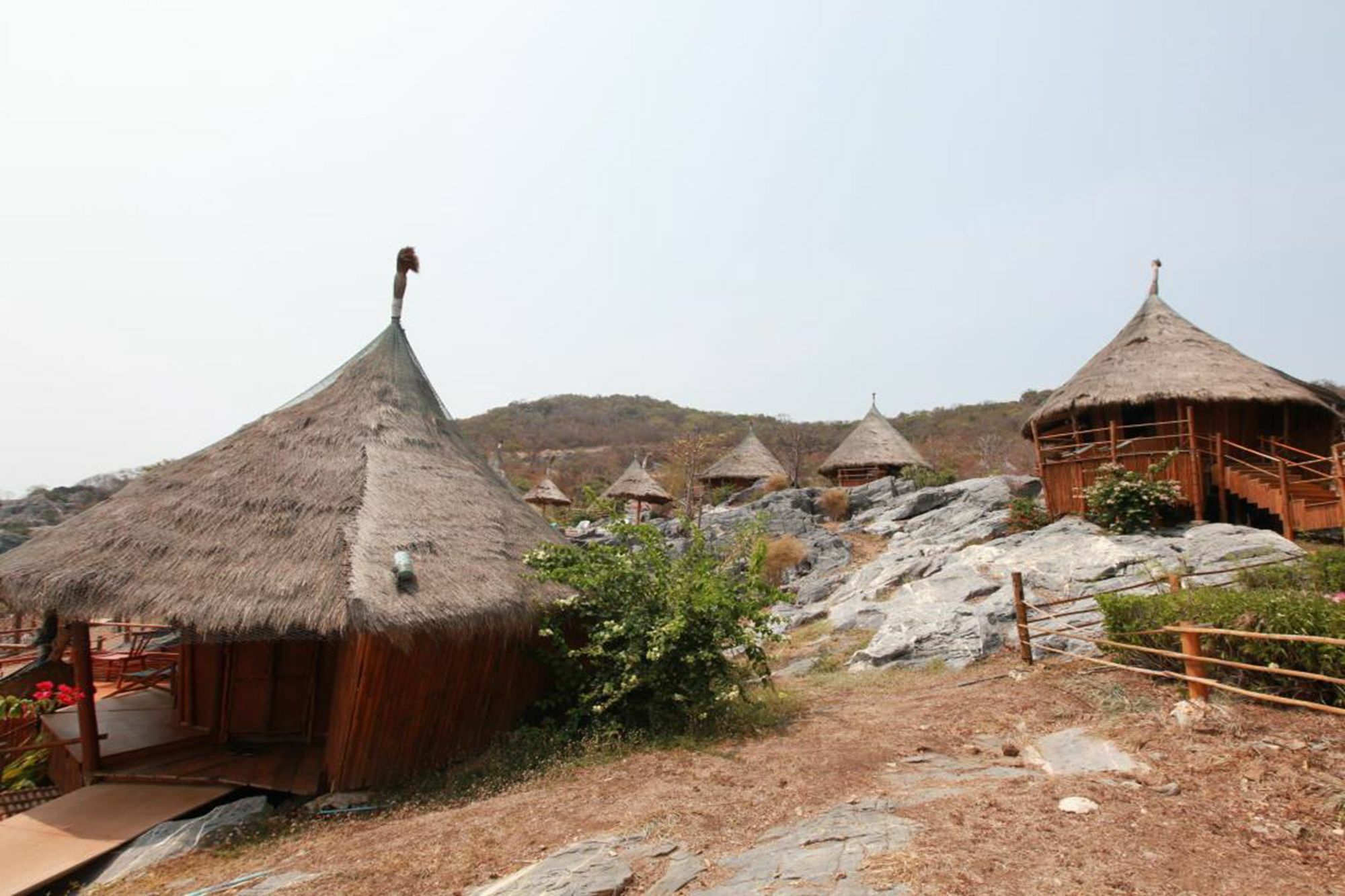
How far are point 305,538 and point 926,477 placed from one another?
1942 centimetres

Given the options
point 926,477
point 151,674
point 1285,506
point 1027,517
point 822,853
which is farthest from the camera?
point 926,477

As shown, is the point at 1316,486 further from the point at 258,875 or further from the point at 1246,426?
the point at 258,875

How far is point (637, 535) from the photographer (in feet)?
24.5

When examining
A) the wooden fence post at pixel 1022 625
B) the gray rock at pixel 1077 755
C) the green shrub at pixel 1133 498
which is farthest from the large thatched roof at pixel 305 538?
the green shrub at pixel 1133 498

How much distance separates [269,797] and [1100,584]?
402 inches

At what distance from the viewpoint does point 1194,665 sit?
5.52m

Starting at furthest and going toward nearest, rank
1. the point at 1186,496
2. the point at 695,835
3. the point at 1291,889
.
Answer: the point at 1186,496
the point at 695,835
the point at 1291,889

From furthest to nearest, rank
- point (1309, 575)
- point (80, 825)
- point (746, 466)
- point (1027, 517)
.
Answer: point (746, 466) → point (1027, 517) → point (1309, 575) → point (80, 825)

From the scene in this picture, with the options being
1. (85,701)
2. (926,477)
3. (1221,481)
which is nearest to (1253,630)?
(1221,481)

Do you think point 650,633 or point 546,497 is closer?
point 650,633

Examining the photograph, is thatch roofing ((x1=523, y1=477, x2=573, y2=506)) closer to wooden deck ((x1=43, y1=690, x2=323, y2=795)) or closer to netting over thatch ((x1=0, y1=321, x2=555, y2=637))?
netting over thatch ((x1=0, y1=321, x2=555, y2=637))

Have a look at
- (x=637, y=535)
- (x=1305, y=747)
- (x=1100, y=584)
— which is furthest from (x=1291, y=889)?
(x=1100, y=584)

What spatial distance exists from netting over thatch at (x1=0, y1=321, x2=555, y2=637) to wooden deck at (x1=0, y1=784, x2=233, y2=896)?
1.63 metres

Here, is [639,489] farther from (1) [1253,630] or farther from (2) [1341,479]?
(1) [1253,630]
